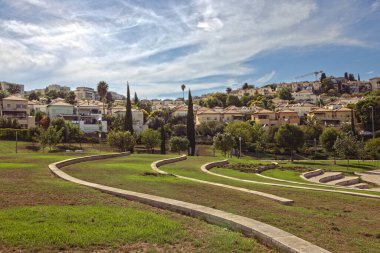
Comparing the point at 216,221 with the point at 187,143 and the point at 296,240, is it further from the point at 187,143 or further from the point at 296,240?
the point at 187,143

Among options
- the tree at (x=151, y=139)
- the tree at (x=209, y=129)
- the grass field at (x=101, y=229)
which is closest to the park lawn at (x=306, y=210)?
the grass field at (x=101, y=229)

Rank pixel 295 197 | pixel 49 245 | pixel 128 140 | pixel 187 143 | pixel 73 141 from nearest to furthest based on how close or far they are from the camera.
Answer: pixel 49 245, pixel 295 197, pixel 128 140, pixel 187 143, pixel 73 141

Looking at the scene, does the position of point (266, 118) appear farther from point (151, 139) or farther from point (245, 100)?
point (245, 100)

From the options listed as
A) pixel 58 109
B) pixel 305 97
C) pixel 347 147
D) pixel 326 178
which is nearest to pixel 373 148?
pixel 347 147

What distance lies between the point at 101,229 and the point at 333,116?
119232 mm

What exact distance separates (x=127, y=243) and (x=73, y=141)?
73610mm

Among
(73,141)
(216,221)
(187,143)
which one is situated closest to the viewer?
(216,221)

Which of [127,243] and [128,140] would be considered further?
[128,140]

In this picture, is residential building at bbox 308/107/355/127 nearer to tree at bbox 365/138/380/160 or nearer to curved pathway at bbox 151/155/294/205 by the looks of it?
tree at bbox 365/138/380/160

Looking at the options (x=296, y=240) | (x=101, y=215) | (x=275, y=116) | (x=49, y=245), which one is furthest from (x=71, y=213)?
(x=275, y=116)

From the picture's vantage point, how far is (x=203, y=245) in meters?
7.96

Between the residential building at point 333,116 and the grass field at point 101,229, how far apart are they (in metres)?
110

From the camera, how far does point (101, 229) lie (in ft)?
28.3

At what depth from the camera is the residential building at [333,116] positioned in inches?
4547
